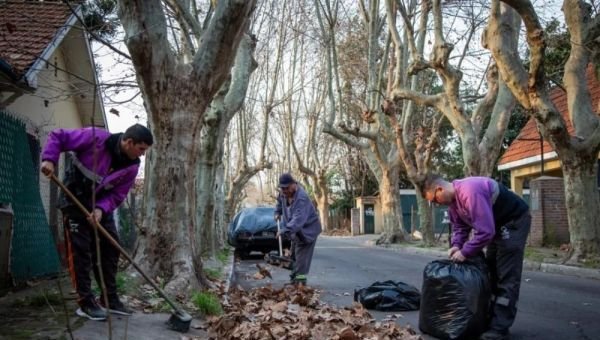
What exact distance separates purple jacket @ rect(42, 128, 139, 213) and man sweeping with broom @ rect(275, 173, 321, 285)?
4.15m

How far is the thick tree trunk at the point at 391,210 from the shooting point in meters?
27.6

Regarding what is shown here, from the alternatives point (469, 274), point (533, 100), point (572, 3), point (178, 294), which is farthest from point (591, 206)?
point (178, 294)

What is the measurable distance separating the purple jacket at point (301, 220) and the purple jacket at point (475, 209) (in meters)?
3.61

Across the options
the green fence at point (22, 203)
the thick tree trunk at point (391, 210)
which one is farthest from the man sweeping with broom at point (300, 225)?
the thick tree trunk at point (391, 210)

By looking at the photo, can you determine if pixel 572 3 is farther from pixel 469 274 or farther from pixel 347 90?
pixel 347 90

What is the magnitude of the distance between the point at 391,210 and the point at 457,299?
21952 mm

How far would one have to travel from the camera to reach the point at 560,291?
10.2 m

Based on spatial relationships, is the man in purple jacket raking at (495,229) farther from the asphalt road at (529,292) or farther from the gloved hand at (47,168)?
the gloved hand at (47,168)

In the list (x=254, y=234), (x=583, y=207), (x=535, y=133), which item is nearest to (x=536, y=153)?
(x=535, y=133)

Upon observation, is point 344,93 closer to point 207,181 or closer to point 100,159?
Result: point 207,181

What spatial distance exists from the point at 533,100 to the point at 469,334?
9777 mm

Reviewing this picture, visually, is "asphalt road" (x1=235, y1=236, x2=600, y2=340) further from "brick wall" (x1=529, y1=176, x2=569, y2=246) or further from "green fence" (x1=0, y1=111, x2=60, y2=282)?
"brick wall" (x1=529, y1=176, x2=569, y2=246)

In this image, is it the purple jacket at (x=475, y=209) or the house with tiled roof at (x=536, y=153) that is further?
the house with tiled roof at (x=536, y=153)

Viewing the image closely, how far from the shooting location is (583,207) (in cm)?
1442
